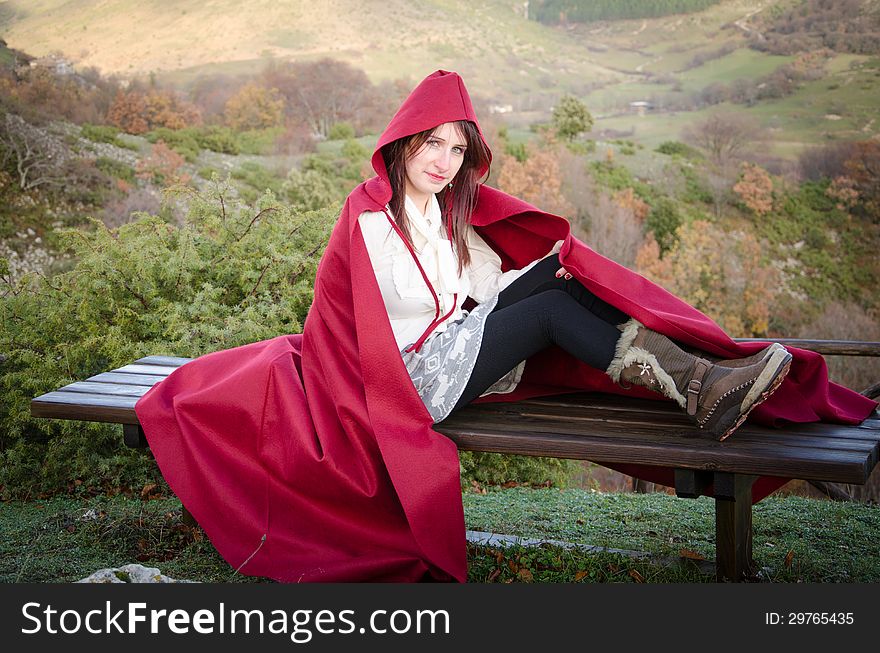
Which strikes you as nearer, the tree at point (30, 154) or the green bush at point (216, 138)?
the tree at point (30, 154)

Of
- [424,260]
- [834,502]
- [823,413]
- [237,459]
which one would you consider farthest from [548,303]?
[834,502]

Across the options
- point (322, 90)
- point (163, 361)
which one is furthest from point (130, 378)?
point (322, 90)

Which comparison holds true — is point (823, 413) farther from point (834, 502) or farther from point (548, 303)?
point (834, 502)

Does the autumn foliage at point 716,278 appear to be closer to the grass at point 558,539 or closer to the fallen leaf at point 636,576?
the grass at point 558,539

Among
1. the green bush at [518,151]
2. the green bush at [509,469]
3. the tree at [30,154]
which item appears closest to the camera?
the green bush at [509,469]

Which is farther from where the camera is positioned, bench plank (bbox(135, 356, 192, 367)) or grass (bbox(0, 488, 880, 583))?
bench plank (bbox(135, 356, 192, 367))

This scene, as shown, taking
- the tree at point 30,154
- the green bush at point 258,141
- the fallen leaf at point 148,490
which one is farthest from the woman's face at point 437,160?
the green bush at point 258,141

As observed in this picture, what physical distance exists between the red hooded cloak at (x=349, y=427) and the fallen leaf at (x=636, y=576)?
32 cm

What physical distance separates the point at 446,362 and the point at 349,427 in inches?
14.1

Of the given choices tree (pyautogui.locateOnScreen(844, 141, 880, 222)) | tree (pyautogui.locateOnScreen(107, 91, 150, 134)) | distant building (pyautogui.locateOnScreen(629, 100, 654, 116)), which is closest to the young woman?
tree (pyautogui.locateOnScreen(107, 91, 150, 134))

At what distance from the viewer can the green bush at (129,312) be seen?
4.54 m

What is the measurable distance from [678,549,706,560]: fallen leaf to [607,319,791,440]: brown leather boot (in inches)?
24.0

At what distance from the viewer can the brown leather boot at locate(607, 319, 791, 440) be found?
2.53 meters

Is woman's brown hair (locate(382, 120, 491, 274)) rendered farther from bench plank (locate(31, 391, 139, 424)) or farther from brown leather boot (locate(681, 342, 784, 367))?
bench plank (locate(31, 391, 139, 424))
